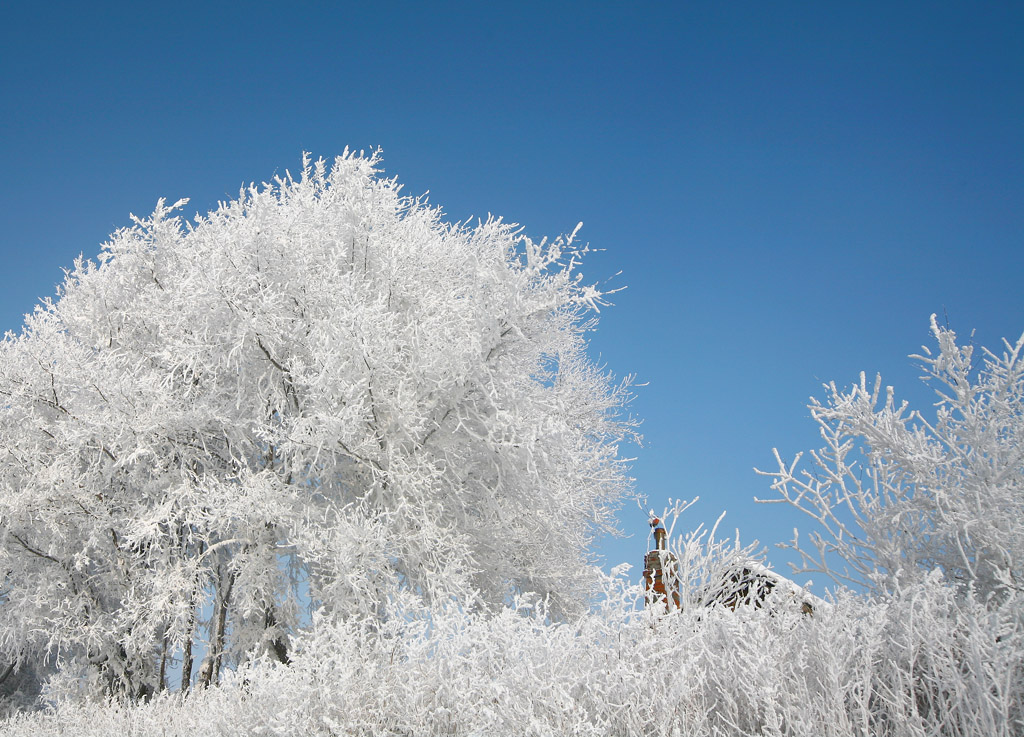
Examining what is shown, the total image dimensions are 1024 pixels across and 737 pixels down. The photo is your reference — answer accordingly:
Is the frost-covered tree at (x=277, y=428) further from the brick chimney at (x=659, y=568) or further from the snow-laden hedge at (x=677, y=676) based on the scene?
the snow-laden hedge at (x=677, y=676)

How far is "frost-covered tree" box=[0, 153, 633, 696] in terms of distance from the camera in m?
9.20

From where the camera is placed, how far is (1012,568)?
178 inches

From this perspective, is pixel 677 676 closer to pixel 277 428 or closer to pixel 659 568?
pixel 659 568

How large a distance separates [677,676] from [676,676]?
1 cm

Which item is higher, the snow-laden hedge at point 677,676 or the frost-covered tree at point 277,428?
the frost-covered tree at point 277,428

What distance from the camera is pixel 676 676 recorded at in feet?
13.8

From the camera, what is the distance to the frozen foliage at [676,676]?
12.6 ft

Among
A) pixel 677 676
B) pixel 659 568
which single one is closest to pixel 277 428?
pixel 659 568

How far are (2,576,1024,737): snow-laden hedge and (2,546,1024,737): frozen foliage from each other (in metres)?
0.01

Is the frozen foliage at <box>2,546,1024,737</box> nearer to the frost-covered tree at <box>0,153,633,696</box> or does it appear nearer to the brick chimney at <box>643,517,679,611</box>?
the brick chimney at <box>643,517,679,611</box>

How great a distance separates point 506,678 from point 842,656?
2103 millimetres

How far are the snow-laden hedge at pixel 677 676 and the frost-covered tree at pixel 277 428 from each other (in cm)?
321

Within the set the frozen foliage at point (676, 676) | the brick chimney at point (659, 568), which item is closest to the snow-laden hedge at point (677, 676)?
the frozen foliage at point (676, 676)

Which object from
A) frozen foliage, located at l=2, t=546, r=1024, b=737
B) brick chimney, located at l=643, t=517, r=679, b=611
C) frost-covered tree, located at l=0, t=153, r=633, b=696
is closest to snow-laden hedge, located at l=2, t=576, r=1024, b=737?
frozen foliage, located at l=2, t=546, r=1024, b=737
